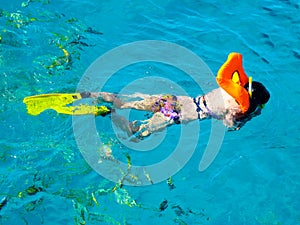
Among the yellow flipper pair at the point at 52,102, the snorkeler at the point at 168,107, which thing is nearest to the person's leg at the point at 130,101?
the snorkeler at the point at 168,107

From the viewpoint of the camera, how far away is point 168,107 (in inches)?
231

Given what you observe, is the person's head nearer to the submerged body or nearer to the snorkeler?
the snorkeler

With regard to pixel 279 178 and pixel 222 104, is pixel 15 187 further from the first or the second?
pixel 279 178

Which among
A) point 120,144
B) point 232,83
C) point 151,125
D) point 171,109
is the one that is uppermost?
point 232,83

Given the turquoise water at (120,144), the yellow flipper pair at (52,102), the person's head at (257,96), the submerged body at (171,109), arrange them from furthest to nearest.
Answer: the submerged body at (171,109) → the yellow flipper pair at (52,102) → the person's head at (257,96) → the turquoise water at (120,144)

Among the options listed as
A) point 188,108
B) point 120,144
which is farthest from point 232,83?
point 120,144

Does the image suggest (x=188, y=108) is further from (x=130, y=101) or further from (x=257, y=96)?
(x=257, y=96)

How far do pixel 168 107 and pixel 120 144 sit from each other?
2.87 ft

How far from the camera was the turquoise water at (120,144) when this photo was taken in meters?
5.35

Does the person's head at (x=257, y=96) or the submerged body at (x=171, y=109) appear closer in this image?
the person's head at (x=257, y=96)

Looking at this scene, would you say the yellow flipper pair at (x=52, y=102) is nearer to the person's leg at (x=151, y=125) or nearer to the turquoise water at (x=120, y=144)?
the turquoise water at (x=120, y=144)

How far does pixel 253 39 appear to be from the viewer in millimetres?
8242

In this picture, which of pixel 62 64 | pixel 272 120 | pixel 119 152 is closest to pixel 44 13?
pixel 62 64

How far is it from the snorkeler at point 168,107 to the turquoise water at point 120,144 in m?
0.31
